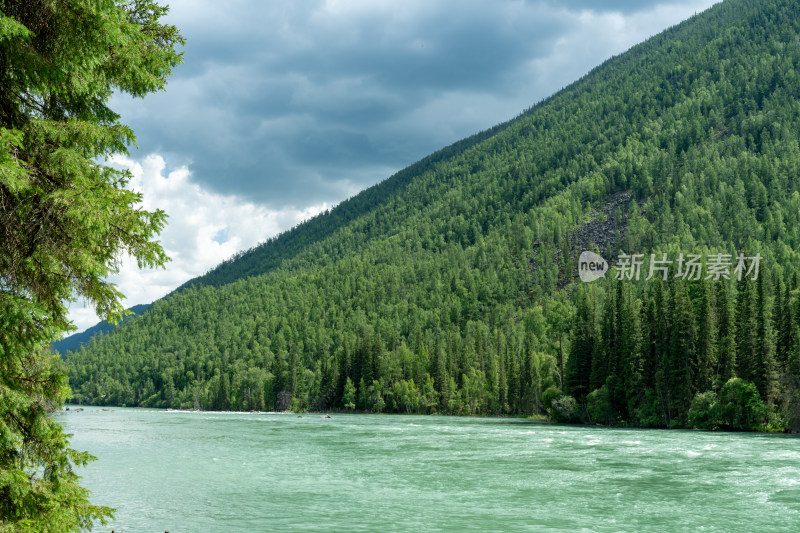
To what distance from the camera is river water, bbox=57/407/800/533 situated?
2950cm

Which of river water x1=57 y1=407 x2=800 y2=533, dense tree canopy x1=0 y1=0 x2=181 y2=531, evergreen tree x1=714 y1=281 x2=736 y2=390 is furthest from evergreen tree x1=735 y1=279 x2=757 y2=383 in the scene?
dense tree canopy x1=0 y1=0 x2=181 y2=531

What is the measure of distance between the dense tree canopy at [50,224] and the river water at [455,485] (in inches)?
752

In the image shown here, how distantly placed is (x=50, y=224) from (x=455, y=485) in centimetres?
3385

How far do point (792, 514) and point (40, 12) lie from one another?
115 ft

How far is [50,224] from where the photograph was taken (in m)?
10.5

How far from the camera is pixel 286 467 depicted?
49938 mm

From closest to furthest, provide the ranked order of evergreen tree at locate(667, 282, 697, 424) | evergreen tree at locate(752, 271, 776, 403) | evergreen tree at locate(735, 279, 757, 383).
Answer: evergreen tree at locate(752, 271, 776, 403) < evergreen tree at locate(735, 279, 757, 383) < evergreen tree at locate(667, 282, 697, 424)

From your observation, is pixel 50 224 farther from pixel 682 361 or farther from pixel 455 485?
pixel 682 361

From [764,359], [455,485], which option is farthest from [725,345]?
[455,485]

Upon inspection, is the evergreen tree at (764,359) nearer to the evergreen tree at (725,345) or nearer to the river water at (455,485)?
the evergreen tree at (725,345)

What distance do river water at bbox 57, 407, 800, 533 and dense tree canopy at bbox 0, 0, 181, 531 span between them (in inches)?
752

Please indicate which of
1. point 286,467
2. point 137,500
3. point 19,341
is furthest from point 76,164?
point 286,467

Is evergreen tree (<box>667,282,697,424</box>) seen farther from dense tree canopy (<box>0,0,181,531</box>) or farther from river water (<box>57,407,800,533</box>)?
dense tree canopy (<box>0,0,181,531</box>)

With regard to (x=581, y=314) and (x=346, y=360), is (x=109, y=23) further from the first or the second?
(x=346, y=360)
